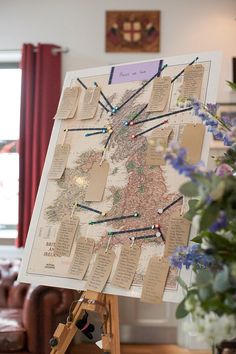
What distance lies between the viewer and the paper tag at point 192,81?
5.74ft

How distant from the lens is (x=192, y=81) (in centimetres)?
177

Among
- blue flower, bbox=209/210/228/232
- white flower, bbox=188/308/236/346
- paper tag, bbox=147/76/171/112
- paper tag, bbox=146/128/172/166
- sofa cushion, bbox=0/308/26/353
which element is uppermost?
paper tag, bbox=147/76/171/112

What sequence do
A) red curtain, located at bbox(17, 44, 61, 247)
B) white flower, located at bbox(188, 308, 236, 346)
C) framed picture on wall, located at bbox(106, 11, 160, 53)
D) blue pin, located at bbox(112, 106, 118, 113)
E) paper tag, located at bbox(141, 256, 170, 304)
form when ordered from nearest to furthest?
white flower, located at bbox(188, 308, 236, 346)
paper tag, located at bbox(141, 256, 170, 304)
blue pin, located at bbox(112, 106, 118, 113)
red curtain, located at bbox(17, 44, 61, 247)
framed picture on wall, located at bbox(106, 11, 160, 53)

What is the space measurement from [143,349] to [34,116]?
205cm

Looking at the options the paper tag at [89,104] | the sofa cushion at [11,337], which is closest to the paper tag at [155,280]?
the paper tag at [89,104]

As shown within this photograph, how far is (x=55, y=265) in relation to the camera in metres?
1.86

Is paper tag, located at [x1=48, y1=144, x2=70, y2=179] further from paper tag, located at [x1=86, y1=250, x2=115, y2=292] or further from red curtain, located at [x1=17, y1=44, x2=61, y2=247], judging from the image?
red curtain, located at [x1=17, y1=44, x2=61, y2=247]

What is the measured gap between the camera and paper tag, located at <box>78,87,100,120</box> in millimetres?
Answer: 1990

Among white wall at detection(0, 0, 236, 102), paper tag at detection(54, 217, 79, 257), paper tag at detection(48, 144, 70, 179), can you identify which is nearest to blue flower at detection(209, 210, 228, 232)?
paper tag at detection(54, 217, 79, 257)

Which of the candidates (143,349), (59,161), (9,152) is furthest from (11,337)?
(9,152)

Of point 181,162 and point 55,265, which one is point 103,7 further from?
point 181,162

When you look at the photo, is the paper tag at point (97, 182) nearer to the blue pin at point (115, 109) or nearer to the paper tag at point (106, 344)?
the blue pin at point (115, 109)

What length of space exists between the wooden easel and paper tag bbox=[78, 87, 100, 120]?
2.47ft

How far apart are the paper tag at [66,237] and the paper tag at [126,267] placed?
24cm
